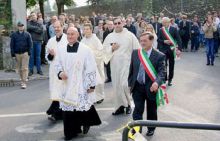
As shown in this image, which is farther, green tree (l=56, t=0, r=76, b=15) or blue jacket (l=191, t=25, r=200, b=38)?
green tree (l=56, t=0, r=76, b=15)

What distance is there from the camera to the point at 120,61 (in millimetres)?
9602

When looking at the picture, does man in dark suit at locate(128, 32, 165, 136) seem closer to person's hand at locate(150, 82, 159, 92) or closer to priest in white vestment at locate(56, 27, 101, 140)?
person's hand at locate(150, 82, 159, 92)

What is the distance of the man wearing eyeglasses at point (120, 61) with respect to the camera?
31.3 feet

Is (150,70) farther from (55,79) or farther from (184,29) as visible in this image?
(184,29)

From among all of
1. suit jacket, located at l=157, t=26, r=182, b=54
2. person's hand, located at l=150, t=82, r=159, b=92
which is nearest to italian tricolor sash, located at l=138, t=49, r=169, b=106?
person's hand, located at l=150, t=82, r=159, b=92

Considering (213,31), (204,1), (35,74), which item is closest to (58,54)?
(35,74)

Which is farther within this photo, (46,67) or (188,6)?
(188,6)

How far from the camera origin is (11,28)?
55.3ft

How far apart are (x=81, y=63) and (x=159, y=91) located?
136 centimetres

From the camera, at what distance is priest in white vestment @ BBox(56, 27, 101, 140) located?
778 centimetres

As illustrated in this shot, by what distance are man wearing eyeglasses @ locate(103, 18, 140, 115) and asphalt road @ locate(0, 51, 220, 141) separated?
14.1 inches

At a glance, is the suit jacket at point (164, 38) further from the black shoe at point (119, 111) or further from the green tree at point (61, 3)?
the green tree at point (61, 3)

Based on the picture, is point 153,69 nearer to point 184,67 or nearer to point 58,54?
point 58,54

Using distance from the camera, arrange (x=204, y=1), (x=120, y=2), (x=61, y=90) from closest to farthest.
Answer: (x=61, y=90), (x=204, y=1), (x=120, y=2)
